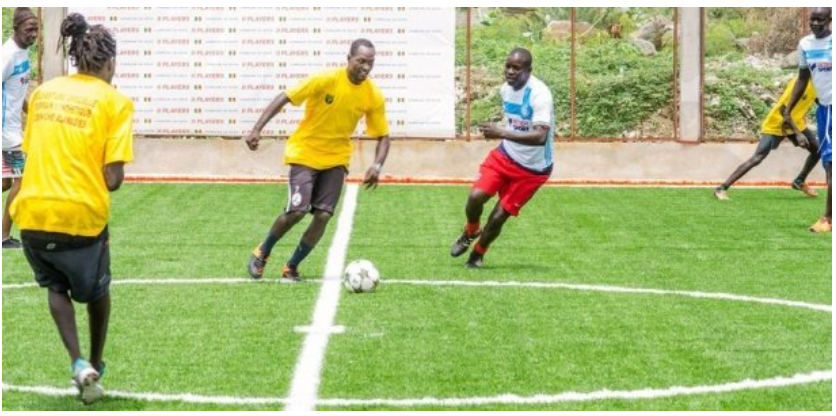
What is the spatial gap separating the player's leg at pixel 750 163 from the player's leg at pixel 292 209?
962cm

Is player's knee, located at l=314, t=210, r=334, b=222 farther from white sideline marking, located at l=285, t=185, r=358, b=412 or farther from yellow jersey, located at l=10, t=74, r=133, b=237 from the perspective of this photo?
yellow jersey, located at l=10, t=74, r=133, b=237

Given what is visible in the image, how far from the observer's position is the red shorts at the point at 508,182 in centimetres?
1362

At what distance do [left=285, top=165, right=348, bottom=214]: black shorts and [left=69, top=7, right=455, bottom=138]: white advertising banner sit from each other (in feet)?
41.0

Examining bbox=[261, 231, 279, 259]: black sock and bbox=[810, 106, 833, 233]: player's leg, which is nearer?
bbox=[261, 231, 279, 259]: black sock

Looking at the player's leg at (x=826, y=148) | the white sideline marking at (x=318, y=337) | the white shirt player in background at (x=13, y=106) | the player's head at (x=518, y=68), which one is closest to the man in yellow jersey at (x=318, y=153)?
the white sideline marking at (x=318, y=337)

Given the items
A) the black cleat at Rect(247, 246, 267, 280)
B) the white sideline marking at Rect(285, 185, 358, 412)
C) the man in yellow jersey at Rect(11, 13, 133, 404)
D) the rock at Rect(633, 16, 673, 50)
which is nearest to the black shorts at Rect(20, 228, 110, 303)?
the man in yellow jersey at Rect(11, 13, 133, 404)

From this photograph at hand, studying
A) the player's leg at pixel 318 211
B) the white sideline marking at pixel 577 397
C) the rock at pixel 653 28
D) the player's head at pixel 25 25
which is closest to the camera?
the white sideline marking at pixel 577 397

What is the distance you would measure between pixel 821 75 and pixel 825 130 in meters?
0.57

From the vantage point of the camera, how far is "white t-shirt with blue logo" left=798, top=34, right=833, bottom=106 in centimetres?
1638

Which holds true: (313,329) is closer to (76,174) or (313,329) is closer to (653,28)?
(76,174)

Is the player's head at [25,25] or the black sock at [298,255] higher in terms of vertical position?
the player's head at [25,25]

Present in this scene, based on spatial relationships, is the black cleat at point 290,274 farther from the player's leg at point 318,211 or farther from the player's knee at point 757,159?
the player's knee at point 757,159

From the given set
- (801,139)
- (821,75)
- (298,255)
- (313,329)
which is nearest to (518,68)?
(298,255)

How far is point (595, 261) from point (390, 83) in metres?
11.4
